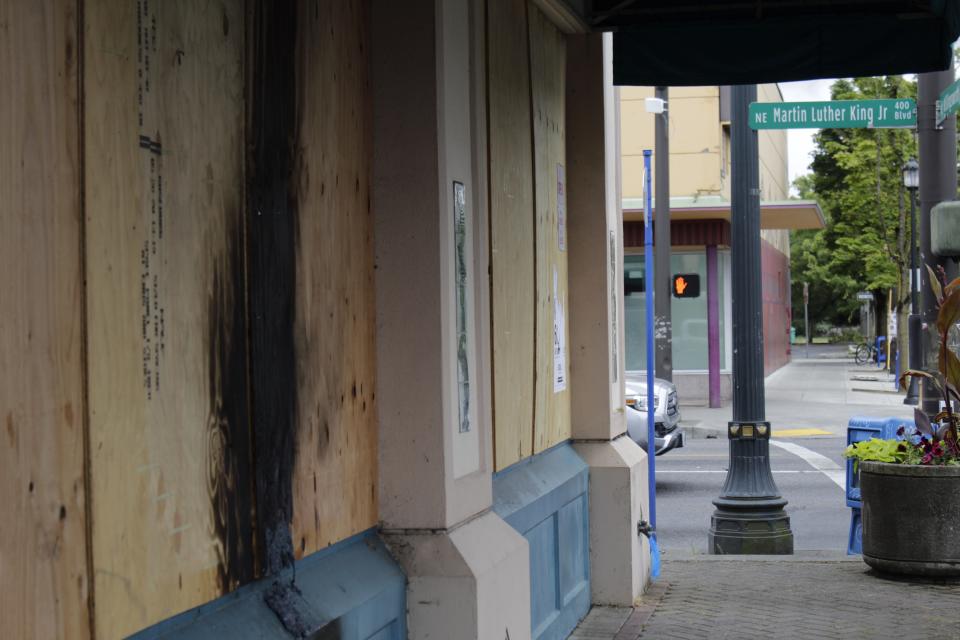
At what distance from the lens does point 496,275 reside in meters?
6.13

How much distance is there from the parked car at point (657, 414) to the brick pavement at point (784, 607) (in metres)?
5.89

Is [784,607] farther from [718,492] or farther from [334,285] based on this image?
[718,492]

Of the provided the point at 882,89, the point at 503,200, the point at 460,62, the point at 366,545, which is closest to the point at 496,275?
the point at 503,200

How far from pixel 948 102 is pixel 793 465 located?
9.16 metres

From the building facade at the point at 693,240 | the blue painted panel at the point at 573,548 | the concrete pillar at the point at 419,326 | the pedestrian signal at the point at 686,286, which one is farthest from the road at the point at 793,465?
the concrete pillar at the point at 419,326

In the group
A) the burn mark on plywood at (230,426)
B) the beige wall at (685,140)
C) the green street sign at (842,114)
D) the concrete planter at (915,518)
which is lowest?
the concrete planter at (915,518)

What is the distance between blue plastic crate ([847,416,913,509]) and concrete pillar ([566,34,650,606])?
2.50 m

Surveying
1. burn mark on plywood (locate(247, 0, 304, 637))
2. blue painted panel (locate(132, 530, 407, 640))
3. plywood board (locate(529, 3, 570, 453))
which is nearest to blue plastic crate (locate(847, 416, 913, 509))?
plywood board (locate(529, 3, 570, 453))

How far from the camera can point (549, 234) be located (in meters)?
7.51

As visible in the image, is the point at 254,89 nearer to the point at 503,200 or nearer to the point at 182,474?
the point at 182,474

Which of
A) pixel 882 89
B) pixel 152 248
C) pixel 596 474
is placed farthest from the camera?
pixel 882 89

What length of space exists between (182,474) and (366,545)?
146cm

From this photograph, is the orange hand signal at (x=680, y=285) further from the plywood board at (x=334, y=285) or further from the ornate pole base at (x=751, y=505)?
the plywood board at (x=334, y=285)

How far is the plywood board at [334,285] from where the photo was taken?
3922 mm
